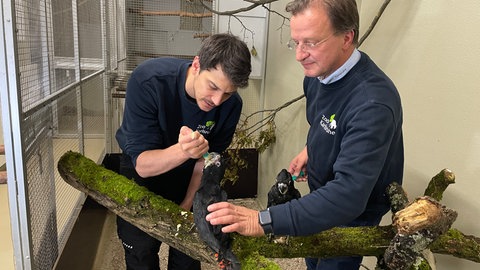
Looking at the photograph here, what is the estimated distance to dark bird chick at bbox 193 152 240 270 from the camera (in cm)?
102

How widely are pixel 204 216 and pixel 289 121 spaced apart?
70.0 inches

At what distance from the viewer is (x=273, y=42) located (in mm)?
3025

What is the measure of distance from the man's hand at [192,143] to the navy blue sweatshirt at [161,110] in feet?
0.72

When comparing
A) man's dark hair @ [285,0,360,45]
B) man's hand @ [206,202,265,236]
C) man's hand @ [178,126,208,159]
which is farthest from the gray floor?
man's dark hair @ [285,0,360,45]

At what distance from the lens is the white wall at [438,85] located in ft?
3.78

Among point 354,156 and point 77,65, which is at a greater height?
point 77,65

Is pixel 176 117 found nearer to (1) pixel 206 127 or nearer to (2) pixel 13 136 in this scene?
(1) pixel 206 127

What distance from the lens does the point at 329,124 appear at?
3.63ft

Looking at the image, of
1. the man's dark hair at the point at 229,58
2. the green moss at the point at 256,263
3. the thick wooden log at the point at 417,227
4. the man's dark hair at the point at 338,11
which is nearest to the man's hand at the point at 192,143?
the man's dark hair at the point at 229,58

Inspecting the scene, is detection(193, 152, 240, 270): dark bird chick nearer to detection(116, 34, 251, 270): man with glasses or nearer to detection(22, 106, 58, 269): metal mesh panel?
detection(116, 34, 251, 270): man with glasses

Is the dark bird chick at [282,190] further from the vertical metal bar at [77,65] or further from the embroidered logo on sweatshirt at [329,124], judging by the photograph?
the vertical metal bar at [77,65]

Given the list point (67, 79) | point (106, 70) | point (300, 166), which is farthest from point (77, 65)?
point (300, 166)

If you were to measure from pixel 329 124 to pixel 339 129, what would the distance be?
61 millimetres

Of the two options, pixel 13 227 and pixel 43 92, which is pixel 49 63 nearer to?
pixel 43 92
